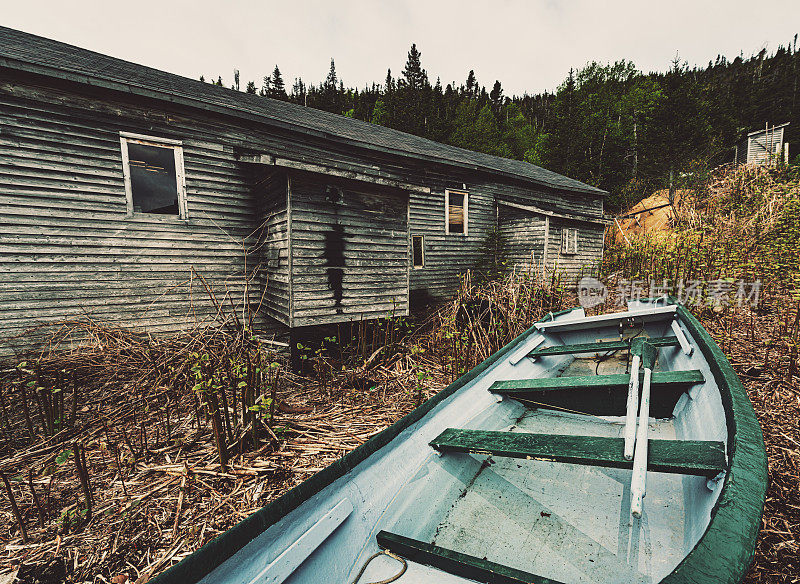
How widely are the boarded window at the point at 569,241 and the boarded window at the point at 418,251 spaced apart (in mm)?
5429

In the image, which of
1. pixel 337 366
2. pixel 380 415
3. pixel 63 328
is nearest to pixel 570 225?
pixel 337 366

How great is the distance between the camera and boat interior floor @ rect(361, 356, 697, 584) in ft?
4.00

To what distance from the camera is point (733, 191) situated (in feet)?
32.5

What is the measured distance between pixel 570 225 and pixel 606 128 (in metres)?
22.0

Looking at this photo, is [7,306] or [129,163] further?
[129,163]

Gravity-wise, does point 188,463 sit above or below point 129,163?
below

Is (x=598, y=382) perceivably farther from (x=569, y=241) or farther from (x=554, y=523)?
(x=569, y=241)

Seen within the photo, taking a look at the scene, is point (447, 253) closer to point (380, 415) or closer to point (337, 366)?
point (337, 366)

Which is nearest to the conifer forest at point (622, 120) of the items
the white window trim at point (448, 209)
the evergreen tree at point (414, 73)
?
the evergreen tree at point (414, 73)

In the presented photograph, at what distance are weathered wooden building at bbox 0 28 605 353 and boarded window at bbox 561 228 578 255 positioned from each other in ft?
24.9

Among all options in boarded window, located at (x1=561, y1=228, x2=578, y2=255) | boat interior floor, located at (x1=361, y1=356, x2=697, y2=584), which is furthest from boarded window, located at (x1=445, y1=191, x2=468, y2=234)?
boat interior floor, located at (x1=361, y1=356, x2=697, y2=584)

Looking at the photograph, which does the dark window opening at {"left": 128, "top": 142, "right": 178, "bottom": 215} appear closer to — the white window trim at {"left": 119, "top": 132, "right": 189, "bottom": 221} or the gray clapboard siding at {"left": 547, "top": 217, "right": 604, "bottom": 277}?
the white window trim at {"left": 119, "top": 132, "right": 189, "bottom": 221}

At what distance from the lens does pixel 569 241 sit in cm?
1198

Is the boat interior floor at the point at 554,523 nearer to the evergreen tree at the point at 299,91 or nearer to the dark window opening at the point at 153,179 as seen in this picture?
the dark window opening at the point at 153,179
